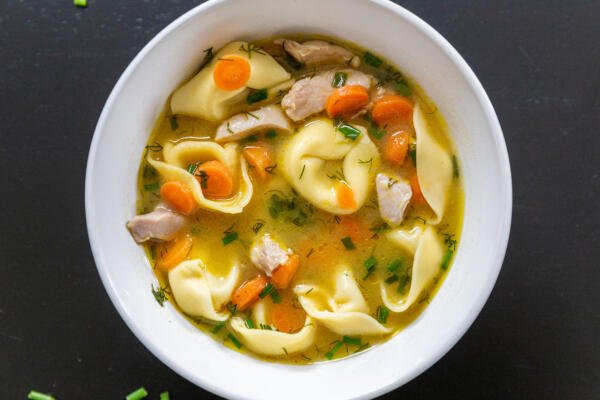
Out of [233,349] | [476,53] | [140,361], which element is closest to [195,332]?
[233,349]

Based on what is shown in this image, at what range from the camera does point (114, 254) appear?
4.13 metres

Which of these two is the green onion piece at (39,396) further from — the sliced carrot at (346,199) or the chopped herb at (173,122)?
the sliced carrot at (346,199)

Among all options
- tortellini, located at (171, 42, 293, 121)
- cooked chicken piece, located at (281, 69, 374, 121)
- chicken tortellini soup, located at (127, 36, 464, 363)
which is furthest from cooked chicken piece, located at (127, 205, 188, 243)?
cooked chicken piece, located at (281, 69, 374, 121)

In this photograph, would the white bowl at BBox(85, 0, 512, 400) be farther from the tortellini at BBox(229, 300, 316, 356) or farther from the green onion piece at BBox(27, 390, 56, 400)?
the green onion piece at BBox(27, 390, 56, 400)

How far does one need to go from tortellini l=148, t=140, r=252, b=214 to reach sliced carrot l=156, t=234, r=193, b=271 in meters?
0.27

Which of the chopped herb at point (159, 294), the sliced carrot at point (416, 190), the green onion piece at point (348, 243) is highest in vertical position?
the sliced carrot at point (416, 190)

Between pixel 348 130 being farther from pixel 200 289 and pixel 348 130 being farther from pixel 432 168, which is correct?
pixel 200 289

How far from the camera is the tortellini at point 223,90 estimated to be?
4.29 m

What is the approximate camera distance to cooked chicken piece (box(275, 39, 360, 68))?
14.1 ft

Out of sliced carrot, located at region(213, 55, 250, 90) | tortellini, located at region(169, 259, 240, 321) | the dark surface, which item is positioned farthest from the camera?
the dark surface

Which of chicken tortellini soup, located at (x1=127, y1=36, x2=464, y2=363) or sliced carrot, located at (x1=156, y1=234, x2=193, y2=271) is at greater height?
chicken tortellini soup, located at (x1=127, y1=36, x2=464, y2=363)

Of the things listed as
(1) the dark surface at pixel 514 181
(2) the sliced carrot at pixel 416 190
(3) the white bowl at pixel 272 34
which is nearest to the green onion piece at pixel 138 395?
(1) the dark surface at pixel 514 181

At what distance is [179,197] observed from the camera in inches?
171

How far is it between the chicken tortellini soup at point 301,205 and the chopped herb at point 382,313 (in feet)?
0.04
